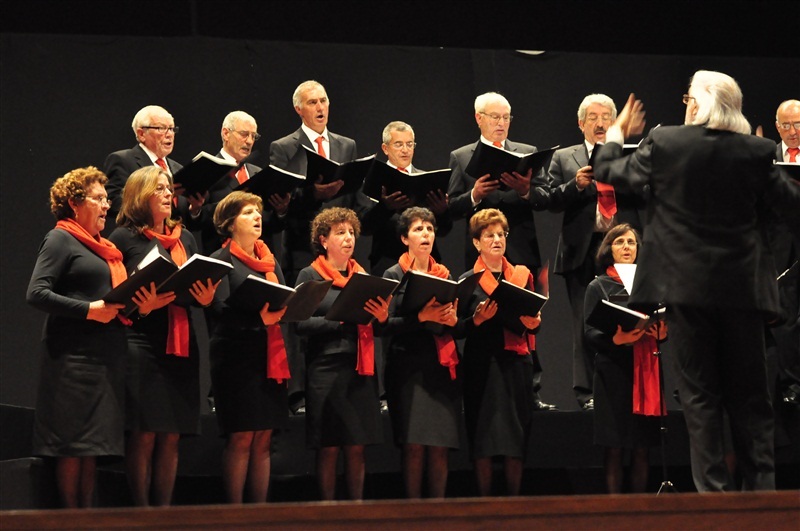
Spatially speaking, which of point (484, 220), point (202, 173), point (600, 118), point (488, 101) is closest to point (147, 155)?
point (202, 173)

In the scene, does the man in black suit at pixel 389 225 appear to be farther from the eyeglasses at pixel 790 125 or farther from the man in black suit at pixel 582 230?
the eyeglasses at pixel 790 125

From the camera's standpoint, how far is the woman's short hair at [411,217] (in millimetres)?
4664

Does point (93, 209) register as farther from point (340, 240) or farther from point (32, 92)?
point (32, 92)

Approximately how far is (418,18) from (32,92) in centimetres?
225

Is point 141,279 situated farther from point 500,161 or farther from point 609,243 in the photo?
point 609,243

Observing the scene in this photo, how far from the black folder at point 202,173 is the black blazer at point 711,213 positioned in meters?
1.74

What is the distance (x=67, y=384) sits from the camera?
12.4 ft

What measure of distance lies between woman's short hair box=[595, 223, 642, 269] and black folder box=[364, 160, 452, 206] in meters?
0.74

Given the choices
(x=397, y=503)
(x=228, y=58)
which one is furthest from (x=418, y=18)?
(x=397, y=503)

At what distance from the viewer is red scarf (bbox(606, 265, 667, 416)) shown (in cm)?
454

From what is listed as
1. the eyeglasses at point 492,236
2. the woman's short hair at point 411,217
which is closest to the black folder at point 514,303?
the eyeglasses at point 492,236

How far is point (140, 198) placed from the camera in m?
4.12

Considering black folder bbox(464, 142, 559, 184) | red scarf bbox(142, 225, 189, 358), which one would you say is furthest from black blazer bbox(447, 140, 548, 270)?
red scarf bbox(142, 225, 189, 358)

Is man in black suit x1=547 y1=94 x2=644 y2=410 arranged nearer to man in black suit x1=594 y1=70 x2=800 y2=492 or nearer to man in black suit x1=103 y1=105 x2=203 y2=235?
man in black suit x1=594 y1=70 x2=800 y2=492
